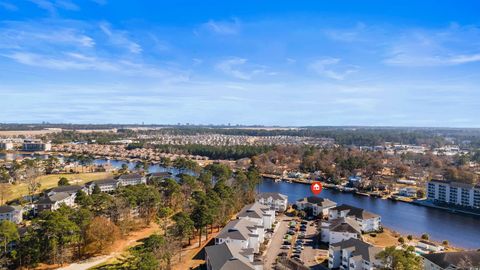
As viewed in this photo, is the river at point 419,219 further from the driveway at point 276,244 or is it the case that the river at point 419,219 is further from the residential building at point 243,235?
the residential building at point 243,235

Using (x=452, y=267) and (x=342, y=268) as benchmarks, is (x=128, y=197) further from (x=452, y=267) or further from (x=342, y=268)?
(x=452, y=267)

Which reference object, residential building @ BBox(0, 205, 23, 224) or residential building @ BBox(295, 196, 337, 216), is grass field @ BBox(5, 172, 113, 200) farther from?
residential building @ BBox(295, 196, 337, 216)

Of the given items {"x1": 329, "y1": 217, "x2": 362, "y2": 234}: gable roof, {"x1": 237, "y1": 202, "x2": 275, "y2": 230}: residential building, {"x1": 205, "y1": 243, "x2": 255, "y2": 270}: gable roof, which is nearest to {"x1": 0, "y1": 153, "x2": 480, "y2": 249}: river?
{"x1": 329, "y1": 217, "x2": 362, "y2": 234}: gable roof

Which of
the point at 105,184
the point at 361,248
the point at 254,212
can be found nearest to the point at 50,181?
the point at 105,184

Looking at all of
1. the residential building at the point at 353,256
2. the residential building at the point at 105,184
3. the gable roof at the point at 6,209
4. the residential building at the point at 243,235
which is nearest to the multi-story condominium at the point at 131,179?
the residential building at the point at 105,184

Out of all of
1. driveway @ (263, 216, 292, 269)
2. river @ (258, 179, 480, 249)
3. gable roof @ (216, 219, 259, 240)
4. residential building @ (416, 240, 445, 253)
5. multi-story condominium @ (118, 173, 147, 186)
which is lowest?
river @ (258, 179, 480, 249)

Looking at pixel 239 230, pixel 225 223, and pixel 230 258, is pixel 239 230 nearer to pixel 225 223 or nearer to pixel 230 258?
pixel 230 258
